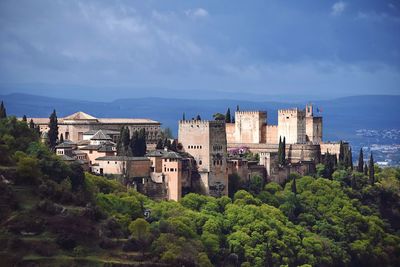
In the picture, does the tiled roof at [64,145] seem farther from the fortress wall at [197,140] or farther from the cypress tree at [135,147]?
the fortress wall at [197,140]

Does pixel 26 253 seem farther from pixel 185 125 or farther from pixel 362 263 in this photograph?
pixel 362 263

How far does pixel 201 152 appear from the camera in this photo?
68.9 metres

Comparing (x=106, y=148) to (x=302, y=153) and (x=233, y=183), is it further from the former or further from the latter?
(x=302, y=153)

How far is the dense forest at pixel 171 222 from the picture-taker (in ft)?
175

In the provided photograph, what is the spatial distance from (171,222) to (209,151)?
393 inches

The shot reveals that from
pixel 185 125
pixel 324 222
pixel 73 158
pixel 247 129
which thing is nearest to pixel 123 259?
pixel 73 158

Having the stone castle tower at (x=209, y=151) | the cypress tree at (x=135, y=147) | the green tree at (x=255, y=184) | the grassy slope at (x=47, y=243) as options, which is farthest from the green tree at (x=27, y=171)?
the green tree at (x=255, y=184)

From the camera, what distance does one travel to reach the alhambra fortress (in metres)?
65.6

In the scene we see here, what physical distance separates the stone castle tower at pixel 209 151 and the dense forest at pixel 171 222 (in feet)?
4.78

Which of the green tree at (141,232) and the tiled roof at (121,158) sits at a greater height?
the tiled roof at (121,158)

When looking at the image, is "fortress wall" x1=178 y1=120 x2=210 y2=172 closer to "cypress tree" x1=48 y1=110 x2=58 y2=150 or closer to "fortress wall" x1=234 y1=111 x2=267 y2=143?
"cypress tree" x1=48 y1=110 x2=58 y2=150

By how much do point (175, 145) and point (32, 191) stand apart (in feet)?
53.1

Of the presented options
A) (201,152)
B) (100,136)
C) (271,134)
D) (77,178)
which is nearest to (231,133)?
(271,134)

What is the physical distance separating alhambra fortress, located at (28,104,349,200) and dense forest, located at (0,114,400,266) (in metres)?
1.36
